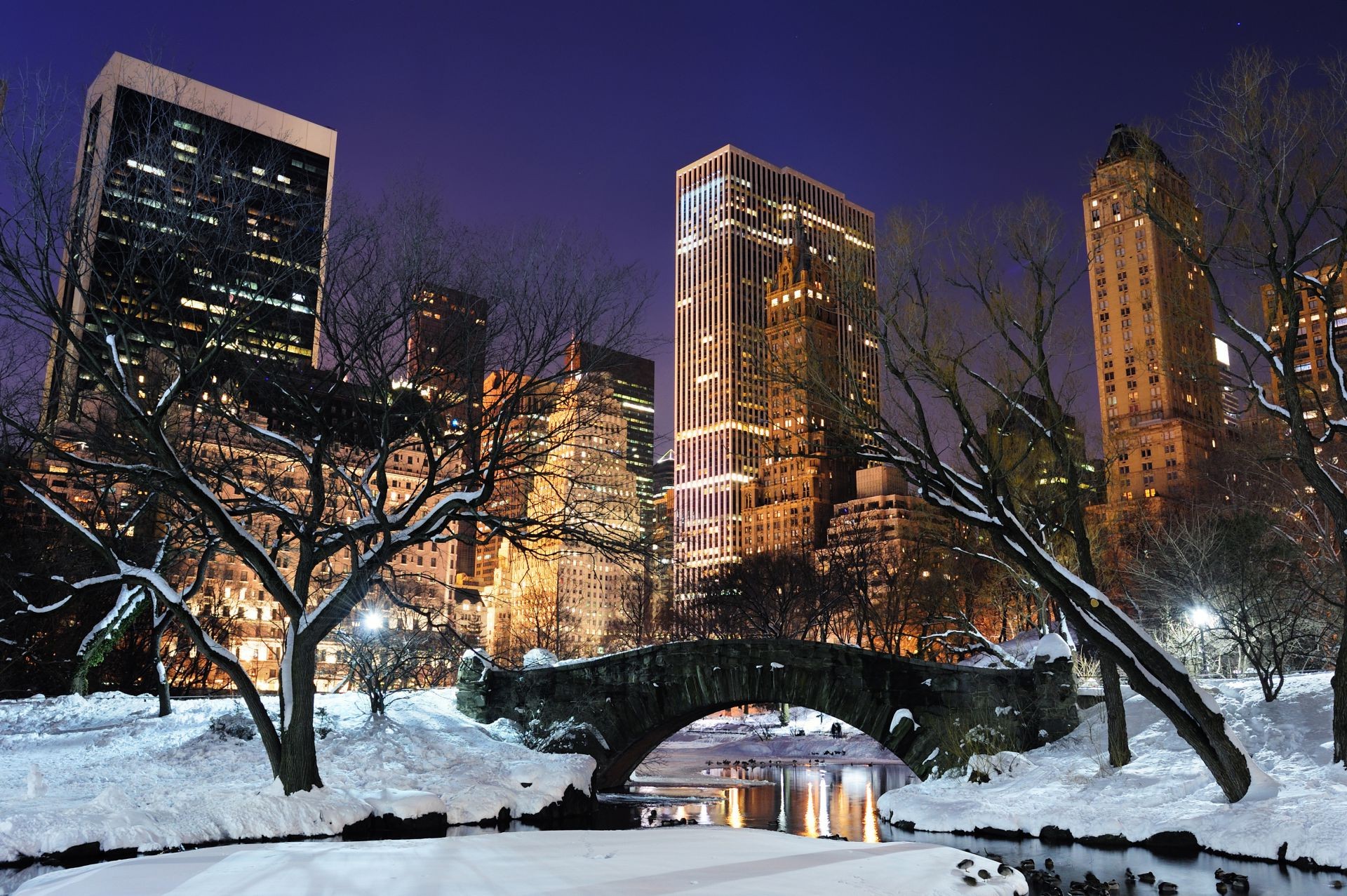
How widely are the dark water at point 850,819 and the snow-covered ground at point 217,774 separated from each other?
10.3ft

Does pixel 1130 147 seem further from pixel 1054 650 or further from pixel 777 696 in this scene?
pixel 777 696

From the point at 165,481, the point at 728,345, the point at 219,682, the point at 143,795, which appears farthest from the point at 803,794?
the point at 728,345

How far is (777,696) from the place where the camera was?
25.1 metres

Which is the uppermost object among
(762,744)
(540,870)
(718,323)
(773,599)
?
(718,323)

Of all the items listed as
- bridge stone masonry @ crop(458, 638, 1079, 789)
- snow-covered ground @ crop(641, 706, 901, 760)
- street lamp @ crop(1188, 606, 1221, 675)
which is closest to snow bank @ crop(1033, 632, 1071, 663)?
bridge stone masonry @ crop(458, 638, 1079, 789)

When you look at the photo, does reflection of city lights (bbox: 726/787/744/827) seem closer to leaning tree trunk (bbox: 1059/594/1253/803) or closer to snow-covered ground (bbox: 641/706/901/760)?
leaning tree trunk (bbox: 1059/594/1253/803)

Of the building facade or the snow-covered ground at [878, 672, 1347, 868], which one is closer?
the snow-covered ground at [878, 672, 1347, 868]

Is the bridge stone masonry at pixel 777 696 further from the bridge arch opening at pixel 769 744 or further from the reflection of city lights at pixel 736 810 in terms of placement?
the bridge arch opening at pixel 769 744

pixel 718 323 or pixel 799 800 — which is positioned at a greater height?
pixel 718 323

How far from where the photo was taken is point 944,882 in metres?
11.3

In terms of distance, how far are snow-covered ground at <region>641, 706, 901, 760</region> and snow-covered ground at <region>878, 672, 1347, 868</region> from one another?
A: 2094cm

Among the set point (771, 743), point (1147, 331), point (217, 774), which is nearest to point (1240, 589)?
point (217, 774)

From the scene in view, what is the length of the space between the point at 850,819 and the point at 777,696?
3.38 meters

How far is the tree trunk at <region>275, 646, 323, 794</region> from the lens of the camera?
56.0ft
